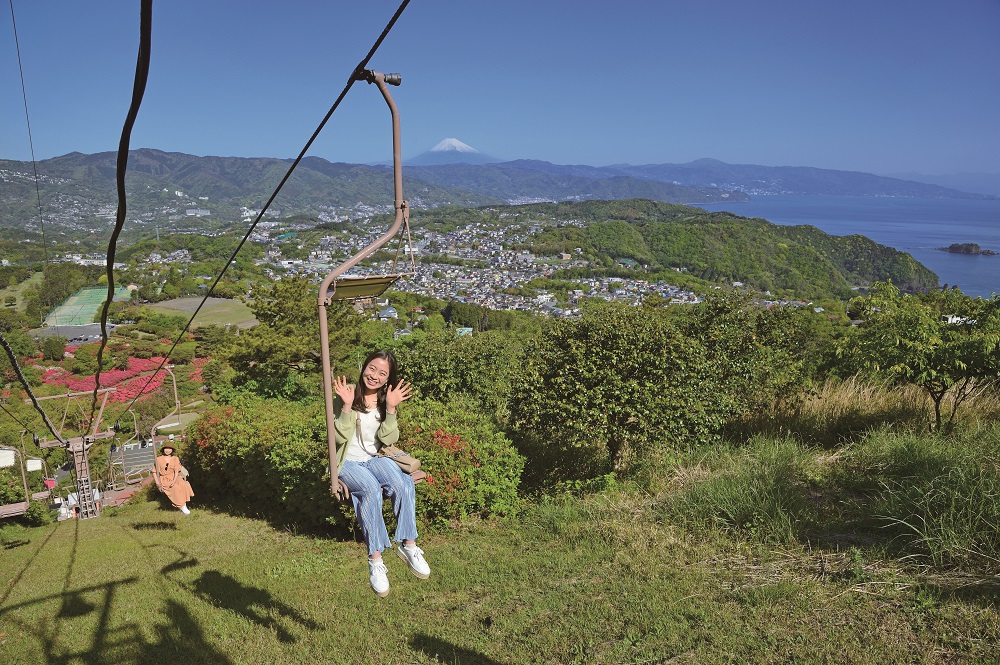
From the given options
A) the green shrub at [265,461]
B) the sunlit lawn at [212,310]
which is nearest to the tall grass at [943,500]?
the green shrub at [265,461]

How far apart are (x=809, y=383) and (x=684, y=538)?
522 cm

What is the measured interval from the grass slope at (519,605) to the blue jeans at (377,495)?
1.39 m

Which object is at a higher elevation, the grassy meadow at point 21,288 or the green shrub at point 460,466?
the green shrub at point 460,466

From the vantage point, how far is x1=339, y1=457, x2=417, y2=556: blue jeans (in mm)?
3576

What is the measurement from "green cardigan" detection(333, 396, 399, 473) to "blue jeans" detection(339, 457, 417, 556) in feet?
0.32

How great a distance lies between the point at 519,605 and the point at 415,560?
1806mm

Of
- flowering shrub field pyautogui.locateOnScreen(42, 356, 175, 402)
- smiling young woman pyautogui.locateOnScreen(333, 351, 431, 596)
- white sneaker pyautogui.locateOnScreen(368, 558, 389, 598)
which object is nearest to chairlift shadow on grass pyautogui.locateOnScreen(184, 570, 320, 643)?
white sneaker pyautogui.locateOnScreen(368, 558, 389, 598)

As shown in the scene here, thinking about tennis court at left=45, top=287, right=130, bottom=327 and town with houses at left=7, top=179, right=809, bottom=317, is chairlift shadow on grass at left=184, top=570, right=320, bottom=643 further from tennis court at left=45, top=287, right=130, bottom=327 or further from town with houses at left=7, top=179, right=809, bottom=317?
tennis court at left=45, top=287, right=130, bottom=327

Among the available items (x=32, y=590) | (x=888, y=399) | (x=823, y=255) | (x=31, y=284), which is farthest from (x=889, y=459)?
(x=823, y=255)

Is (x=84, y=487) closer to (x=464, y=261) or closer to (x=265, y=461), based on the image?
(x=265, y=461)

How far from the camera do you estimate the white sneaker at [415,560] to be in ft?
11.9

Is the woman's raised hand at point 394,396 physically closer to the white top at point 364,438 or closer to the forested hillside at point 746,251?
the white top at point 364,438

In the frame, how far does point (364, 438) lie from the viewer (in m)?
3.70

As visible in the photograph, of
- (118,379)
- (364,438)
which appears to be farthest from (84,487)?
(118,379)
